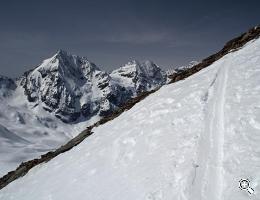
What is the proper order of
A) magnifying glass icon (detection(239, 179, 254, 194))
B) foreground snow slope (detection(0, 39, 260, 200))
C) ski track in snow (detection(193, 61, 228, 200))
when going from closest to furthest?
magnifying glass icon (detection(239, 179, 254, 194)) < ski track in snow (detection(193, 61, 228, 200)) < foreground snow slope (detection(0, 39, 260, 200))

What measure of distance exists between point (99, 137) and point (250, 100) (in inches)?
382

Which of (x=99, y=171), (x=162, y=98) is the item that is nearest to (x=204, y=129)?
(x=99, y=171)

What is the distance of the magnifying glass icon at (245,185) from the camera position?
34.5 ft

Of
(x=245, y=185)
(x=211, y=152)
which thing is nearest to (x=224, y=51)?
(x=211, y=152)

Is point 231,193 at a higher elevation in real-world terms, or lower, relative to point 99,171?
lower

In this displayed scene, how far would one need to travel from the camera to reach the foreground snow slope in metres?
11.8

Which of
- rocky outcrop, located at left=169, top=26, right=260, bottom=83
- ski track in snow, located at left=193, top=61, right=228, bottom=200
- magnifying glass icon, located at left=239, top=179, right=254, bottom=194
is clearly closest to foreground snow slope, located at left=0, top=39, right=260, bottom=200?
ski track in snow, located at left=193, top=61, right=228, bottom=200

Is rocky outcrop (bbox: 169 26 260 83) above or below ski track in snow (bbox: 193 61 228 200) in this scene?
above

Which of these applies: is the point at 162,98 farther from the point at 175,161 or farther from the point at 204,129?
the point at 175,161

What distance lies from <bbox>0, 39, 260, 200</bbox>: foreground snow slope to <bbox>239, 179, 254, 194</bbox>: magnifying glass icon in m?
0.16

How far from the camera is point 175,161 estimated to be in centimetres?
1323

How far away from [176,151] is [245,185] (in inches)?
144

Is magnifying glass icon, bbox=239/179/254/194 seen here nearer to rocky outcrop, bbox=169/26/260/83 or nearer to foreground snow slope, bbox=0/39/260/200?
Answer: foreground snow slope, bbox=0/39/260/200

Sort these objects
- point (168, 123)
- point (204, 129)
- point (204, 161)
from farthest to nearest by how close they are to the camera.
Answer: point (168, 123) < point (204, 129) < point (204, 161)
